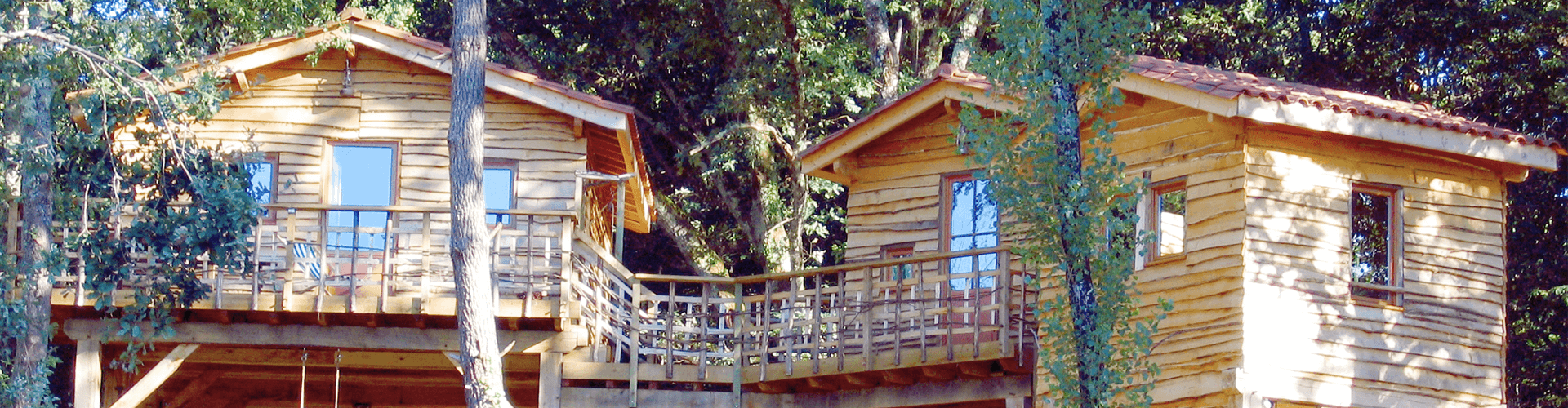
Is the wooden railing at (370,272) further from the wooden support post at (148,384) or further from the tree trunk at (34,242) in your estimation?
the wooden support post at (148,384)

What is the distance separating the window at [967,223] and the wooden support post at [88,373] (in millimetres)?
8509

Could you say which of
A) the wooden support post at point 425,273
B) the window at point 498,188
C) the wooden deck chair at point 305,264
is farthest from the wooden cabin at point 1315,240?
the wooden deck chair at point 305,264

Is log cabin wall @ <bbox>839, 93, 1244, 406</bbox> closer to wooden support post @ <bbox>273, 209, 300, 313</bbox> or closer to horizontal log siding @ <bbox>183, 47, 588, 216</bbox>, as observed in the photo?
horizontal log siding @ <bbox>183, 47, 588, 216</bbox>

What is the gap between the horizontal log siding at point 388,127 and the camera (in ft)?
57.0

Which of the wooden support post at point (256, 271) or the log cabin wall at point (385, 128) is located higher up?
the log cabin wall at point (385, 128)

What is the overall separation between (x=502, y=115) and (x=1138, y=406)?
784 cm

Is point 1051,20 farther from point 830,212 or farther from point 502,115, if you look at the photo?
point 830,212

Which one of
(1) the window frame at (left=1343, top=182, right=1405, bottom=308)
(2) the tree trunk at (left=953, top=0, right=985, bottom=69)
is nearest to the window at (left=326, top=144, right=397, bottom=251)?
(1) the window frame at (left=1343, top=182, right=1405, bottom=308)

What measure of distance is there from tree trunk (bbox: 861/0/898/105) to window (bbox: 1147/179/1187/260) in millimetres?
10207

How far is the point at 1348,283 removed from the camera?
1451cm

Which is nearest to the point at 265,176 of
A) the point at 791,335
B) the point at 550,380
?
the point at 550,380

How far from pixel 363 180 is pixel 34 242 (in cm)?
336

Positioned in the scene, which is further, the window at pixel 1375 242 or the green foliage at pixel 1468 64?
the green foliage at pixel 1468 64

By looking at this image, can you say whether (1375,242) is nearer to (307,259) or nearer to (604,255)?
(604,255)
